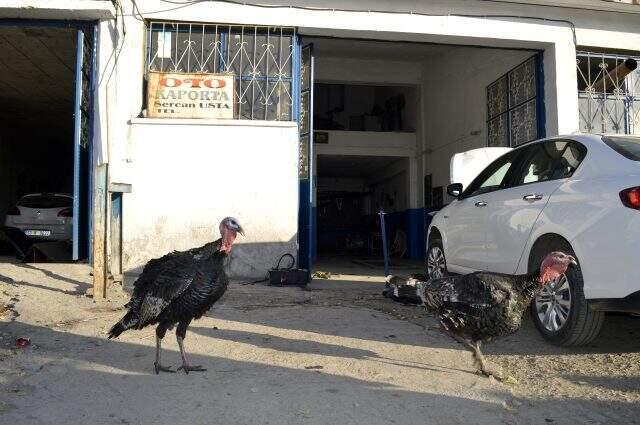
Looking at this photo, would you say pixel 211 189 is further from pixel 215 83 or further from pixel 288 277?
pixel 288 277

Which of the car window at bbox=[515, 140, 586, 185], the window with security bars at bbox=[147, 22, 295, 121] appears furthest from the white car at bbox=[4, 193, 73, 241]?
the car window at bbox=[515, 140, 586, 185]

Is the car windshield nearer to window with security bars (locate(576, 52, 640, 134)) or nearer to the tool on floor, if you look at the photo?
the tool on floor

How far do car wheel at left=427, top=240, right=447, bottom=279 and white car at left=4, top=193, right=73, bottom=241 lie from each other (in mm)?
7271

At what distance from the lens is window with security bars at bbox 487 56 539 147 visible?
9.49 meters

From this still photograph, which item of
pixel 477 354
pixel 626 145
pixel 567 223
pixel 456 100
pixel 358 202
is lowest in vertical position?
pixel 477 354

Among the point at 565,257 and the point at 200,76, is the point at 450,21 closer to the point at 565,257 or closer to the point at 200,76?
the point at 200,76

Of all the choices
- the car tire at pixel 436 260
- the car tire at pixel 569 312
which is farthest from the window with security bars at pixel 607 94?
the car tire at pixel 569 312

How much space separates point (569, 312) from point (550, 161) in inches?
54.5

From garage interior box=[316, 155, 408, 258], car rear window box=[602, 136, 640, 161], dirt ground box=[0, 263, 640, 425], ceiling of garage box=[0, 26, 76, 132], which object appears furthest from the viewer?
garage interior box=[316, 155, 408, 258]

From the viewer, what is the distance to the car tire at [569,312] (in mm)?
4020

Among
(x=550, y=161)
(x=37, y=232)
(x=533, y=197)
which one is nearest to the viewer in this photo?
(x=533, y=197)

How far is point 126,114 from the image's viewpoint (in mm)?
7910

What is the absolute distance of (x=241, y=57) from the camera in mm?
8352

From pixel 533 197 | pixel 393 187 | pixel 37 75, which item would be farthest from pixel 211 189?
pixel 393 187
